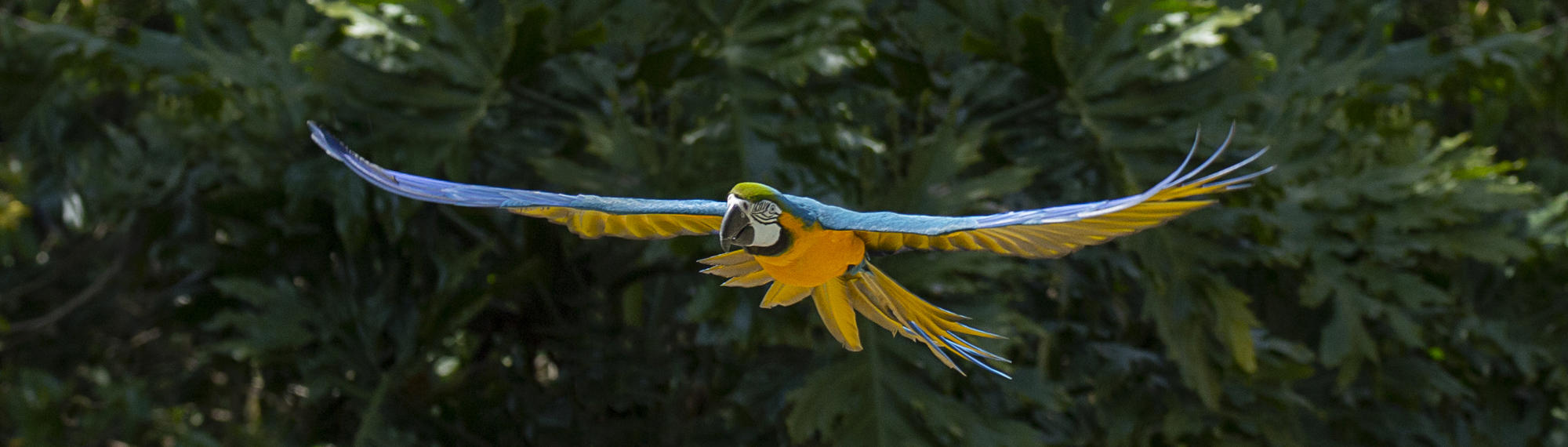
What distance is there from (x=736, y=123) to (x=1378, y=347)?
2448 millimetres

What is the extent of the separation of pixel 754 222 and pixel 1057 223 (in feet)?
0.72

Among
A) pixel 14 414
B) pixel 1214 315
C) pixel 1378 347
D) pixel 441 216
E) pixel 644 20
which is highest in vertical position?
pixel 644 20

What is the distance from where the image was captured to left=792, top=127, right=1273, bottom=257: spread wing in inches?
27.5

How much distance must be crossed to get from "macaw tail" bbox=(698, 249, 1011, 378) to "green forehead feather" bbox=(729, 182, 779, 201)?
11 cm

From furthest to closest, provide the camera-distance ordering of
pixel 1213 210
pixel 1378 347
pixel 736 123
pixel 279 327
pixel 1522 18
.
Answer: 1. pixel 1522 18
2. pixel 1378 347
3. pixel 279 327
4. pixel 1213 210
5. pixel 736 123

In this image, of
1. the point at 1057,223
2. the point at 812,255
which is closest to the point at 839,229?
the point at 812,255

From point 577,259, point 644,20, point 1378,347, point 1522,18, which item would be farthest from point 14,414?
point 1522,18

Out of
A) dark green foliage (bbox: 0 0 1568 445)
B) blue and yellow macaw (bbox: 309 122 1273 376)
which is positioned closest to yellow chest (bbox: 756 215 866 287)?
blue and yellow macaw (bbox: 309 122 1273 376)

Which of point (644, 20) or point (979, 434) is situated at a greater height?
point (644, 20)

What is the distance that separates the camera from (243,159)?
3258mm

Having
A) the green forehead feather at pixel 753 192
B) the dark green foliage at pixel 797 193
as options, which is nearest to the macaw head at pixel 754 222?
the green forehead feather at pixel 753 192

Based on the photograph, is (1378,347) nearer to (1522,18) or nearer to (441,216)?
(1522,18)

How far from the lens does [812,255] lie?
0.89m

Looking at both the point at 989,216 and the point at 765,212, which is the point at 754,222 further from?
the point at 989,216
